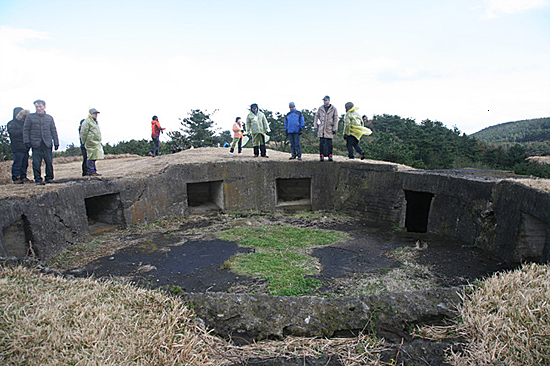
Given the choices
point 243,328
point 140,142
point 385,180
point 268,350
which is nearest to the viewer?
point 268,350

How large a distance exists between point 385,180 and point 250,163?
3586 mm

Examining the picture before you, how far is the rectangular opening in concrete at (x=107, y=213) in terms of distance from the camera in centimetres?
794

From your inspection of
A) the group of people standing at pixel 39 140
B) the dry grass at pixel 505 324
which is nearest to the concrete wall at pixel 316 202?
the group of people standing at pixel 39 140

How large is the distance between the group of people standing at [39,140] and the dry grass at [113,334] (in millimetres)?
4668

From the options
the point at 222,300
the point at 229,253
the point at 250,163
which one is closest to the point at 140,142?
the point at 250,163

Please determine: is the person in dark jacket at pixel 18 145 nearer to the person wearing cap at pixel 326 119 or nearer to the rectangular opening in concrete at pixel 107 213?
the rectangular opening in concrete at pixel 107 213

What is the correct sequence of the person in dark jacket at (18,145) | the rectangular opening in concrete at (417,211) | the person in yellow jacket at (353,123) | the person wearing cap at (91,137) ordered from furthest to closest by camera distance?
the person in yellow jacket at (353,123) < the rectangular opening in concrete at (417,211) < the person wearing cap at (91,137) < the person in dark jacket at (18,145)

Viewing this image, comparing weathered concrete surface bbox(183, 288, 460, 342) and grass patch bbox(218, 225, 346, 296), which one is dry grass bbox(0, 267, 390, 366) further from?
grass patch bbox(218, 225, 346, 296)

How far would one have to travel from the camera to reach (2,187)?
6652 millimetres

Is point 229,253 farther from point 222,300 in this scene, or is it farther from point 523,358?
point 523,358

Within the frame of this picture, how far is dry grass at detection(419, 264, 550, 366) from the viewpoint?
2.70 m

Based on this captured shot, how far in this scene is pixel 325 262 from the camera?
244 inches

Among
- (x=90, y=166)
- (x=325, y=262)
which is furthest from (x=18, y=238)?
(x=325, y=262)

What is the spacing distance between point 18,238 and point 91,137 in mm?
3167
